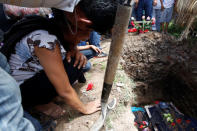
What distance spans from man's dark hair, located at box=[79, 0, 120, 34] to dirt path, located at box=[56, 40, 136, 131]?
1.05 metres

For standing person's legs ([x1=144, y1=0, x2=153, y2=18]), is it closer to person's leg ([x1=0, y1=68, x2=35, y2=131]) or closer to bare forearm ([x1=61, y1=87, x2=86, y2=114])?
bare forearm ([x1=61, y1=87, x2=86, y2=114])

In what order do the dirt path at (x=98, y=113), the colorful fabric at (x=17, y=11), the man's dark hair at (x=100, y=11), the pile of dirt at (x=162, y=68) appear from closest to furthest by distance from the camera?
the man's dark hair at (x=100, y=11) < the dirt path at (x=98, y=113) < the colorful fabric at (x=17, y=11) < the pile of dirt at (x=162, y=68)

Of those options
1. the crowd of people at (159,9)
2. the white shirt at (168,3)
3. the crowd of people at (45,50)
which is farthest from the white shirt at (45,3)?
the white shirt at (168,3)

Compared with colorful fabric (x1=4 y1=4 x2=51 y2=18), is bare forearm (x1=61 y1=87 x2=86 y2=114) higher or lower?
lower

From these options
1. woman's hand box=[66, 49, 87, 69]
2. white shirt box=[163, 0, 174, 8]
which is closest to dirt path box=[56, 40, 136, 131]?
woman's hand box=[66, 49, 87, 69]

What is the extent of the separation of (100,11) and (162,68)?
7.09ft

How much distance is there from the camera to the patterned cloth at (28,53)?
3.51 feet

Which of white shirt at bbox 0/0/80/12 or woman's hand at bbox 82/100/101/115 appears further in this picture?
woman's hand at bbox 82/100/101/115

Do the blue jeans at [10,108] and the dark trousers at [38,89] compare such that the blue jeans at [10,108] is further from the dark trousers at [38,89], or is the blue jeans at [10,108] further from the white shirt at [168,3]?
the white shirt at [168,3]

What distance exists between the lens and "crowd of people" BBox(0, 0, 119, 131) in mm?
839

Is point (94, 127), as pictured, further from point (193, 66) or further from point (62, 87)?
point (193, 66)

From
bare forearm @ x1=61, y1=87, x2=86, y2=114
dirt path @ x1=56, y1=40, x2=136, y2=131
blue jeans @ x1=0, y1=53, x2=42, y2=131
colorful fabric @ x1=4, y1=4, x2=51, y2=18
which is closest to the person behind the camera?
blue jeans @ x1=0, y1=53, x2=42, y2=131

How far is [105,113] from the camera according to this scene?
60.3 inches

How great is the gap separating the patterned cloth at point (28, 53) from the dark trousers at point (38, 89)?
0.06 metres
